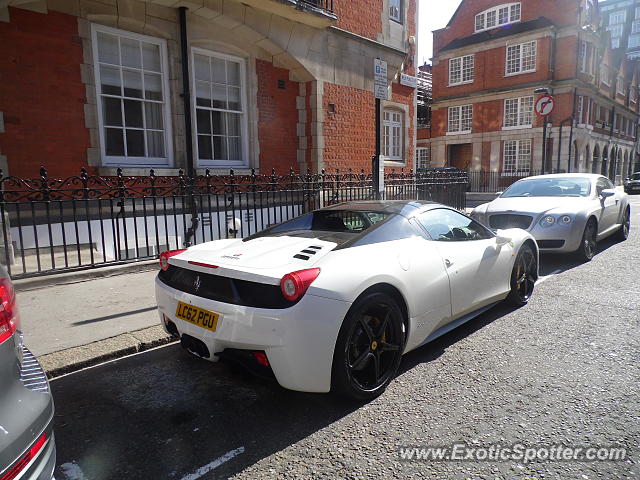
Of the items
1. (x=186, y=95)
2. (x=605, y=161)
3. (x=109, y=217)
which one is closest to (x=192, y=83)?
(x=186, y=95)

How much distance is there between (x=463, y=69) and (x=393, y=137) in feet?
77.2

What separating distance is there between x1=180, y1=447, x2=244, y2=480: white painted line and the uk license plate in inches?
29.4

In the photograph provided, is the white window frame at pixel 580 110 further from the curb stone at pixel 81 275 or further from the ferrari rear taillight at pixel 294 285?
the ferrari rear taillight at pixel 294 285

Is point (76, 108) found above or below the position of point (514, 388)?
above

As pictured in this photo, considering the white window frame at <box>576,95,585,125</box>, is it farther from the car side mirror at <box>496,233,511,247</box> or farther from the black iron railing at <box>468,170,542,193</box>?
the car side mirror at <box>496,233,511,247</box>

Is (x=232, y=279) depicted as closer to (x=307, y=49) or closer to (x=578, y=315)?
(x=578, y=315)

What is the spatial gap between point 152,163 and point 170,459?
763 centimetres

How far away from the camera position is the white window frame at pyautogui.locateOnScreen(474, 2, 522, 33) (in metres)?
31.5

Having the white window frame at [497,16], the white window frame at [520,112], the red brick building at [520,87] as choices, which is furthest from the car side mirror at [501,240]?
the white window frame at [497,16]

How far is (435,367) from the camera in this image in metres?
3.59

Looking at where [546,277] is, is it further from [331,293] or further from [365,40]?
[365,40]

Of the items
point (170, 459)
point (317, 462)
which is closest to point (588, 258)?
point (317, 462)

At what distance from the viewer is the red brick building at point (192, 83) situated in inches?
296

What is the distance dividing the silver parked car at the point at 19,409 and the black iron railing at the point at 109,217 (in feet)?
13.4
